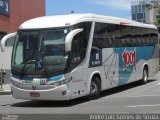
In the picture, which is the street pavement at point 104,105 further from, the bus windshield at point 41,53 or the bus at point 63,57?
the bus windshield at point 41,53

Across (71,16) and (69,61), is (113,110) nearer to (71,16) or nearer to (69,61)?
(69,61)

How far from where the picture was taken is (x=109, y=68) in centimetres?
1875

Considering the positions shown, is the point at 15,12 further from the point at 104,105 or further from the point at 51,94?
the point at 104,105

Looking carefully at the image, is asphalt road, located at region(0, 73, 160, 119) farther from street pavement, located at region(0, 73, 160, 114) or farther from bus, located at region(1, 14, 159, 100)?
bus, located at region(1, 14, 159, 100)

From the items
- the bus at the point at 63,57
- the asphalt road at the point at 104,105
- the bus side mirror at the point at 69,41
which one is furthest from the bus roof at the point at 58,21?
the asphalt road at the point at 104,105

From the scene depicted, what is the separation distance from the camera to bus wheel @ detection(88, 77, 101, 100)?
56.4 feet

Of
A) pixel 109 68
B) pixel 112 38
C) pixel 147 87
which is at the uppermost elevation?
pixel 112 38

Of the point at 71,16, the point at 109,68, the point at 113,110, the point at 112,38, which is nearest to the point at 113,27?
the point at 112,38

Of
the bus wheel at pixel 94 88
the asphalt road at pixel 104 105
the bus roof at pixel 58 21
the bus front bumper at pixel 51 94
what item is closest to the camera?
the asphalt road at pixel 104 105

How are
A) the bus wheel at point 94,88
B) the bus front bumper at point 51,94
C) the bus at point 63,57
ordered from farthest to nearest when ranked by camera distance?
the bus wheel at point 94,88 < the bus at point 63,57 < the bus front bumper at point 51,94

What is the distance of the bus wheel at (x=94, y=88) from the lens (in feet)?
56.4

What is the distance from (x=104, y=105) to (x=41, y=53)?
2.73 metres

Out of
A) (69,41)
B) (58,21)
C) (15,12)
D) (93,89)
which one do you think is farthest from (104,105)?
Answer: (15,12)

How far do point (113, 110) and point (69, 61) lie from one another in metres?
2.55
